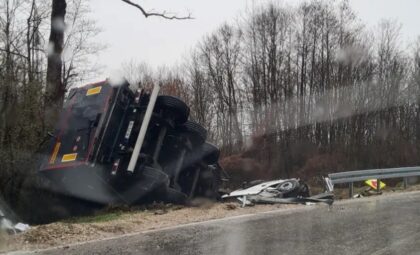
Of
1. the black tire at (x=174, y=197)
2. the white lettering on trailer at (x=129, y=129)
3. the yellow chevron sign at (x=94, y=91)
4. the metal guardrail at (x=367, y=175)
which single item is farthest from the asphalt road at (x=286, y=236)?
the metal guardrail at (x=367, y=175)

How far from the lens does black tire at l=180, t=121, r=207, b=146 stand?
33.5ft

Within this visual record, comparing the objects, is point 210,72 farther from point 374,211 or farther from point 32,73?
point 374,211

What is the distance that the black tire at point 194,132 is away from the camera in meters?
10.2

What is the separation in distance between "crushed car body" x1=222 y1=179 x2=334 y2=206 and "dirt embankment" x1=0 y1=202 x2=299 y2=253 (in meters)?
0.38

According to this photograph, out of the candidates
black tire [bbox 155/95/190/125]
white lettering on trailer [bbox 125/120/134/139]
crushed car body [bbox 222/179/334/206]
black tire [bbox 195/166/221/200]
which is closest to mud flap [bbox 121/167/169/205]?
white lettering on trailer [bbox 125/120/134/139]

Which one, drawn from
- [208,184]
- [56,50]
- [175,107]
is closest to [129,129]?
[175,107]

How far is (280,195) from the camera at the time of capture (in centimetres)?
1075

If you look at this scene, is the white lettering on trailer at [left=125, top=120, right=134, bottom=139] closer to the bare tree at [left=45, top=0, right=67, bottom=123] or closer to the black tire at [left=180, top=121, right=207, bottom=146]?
the black tire at [left=180, top=121, right=207, bottom=146]

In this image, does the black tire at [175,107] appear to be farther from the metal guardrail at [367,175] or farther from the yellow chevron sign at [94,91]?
the metal guardrail at [367,175]

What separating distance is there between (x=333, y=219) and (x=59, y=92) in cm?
801

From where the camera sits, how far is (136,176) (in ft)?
30.1

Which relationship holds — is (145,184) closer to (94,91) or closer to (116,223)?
(116,223)

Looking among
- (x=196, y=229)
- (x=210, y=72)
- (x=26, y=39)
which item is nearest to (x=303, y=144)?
(x=210, y=72)

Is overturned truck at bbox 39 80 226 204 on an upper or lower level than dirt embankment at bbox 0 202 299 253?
upper
